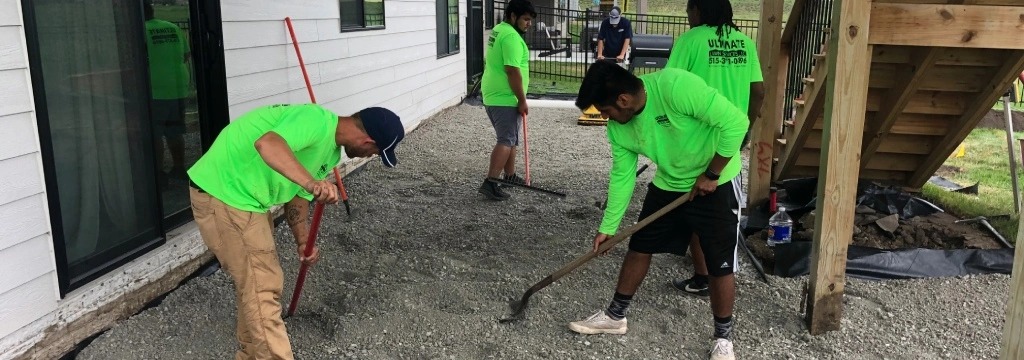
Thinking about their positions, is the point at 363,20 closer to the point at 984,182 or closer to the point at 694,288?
the point at 694,288

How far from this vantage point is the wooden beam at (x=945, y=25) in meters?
3.49

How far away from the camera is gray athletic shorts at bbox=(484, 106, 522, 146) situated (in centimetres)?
604

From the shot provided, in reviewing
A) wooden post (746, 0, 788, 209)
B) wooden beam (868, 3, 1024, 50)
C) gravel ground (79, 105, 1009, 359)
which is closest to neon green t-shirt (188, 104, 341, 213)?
gravel ground (79, 105, 1009, 359)

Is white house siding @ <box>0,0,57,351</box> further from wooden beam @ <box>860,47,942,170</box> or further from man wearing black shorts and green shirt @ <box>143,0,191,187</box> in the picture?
wooden beam @ <box>860,47,942,170</box>

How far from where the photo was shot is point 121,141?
362cm

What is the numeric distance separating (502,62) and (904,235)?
306cm

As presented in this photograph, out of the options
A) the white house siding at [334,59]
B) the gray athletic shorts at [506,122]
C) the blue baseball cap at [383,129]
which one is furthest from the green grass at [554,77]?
the blue baseball cap at [383,129]

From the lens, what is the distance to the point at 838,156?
3416 mm

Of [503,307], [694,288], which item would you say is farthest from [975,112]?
[503,307]

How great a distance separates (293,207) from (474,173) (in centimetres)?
396

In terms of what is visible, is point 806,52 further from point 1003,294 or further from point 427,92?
point 427,92

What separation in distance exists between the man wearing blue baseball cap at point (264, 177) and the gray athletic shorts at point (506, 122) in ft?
10.5

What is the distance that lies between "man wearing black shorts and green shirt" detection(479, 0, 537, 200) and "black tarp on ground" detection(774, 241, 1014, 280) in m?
2.34

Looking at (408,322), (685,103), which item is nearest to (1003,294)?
(685,103)
